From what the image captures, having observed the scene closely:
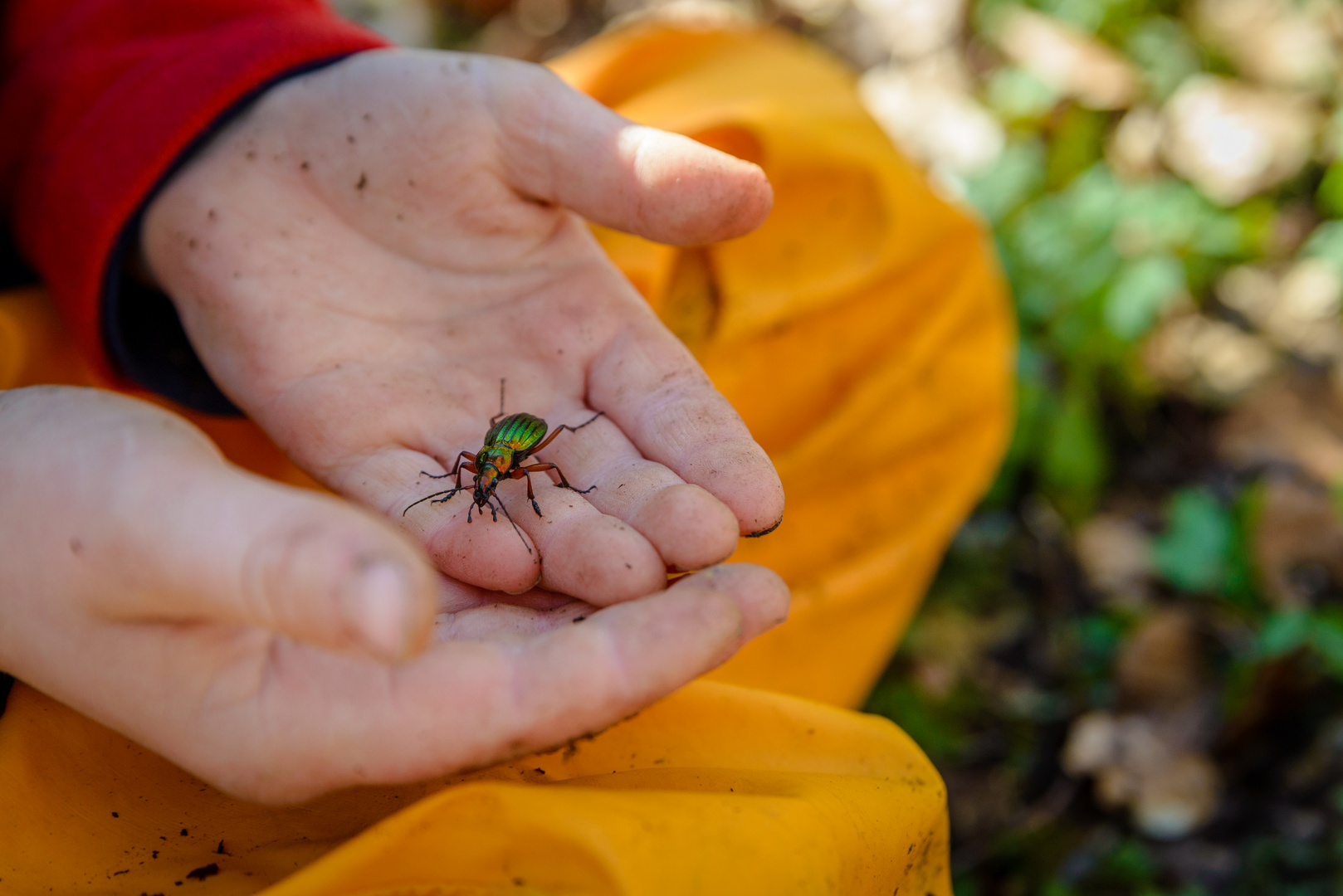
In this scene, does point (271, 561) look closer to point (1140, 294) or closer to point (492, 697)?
point (492, 697)

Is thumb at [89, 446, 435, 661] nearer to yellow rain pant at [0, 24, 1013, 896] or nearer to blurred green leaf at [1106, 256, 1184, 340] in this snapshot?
yellow rain pant at [0, 24, 1013, 896]

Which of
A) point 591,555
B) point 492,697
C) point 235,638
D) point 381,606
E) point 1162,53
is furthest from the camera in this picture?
point 1162,53

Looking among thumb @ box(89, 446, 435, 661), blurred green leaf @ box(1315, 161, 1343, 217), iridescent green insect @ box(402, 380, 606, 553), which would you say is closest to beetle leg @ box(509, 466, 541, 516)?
iridescent green insect @ box(402, 380, 606, 553)

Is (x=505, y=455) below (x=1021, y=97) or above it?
above

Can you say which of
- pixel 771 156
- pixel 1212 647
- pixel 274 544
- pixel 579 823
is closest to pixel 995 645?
pixel 1212 647

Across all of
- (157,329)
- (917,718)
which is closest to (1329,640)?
(917,718)

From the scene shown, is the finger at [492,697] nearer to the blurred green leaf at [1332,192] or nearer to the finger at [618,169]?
the finger at [618,169]

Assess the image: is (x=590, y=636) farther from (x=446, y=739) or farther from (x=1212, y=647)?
(x=1212, y=647)
